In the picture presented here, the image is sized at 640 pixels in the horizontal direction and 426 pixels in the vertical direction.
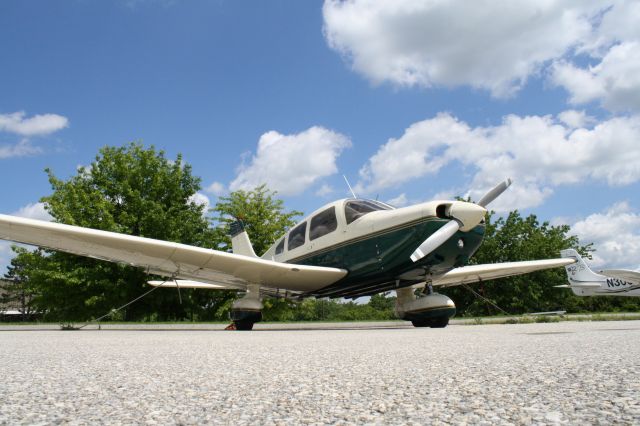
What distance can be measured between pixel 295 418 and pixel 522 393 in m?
0.98

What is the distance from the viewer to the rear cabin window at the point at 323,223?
33.3 ft

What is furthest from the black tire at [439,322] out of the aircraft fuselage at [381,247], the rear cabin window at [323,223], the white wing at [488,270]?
the white wing at [488,270]

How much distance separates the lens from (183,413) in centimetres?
165

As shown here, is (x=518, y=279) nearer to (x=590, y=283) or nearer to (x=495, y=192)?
(x=590, y=283)

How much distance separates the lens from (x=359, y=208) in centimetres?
988

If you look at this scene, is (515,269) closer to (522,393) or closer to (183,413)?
(522,393)

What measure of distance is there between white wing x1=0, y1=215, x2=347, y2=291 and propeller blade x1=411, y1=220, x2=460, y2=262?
2.18m

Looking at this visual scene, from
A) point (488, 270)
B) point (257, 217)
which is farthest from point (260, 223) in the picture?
point (488, 270)

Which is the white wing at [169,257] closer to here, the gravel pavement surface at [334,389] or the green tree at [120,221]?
the gravel pavement surface at [334,389]

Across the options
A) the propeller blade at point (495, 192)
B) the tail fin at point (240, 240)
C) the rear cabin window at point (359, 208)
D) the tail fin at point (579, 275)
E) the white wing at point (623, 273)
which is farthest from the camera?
the tail fin at point (579, 275)

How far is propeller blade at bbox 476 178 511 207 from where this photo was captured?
30.2ft

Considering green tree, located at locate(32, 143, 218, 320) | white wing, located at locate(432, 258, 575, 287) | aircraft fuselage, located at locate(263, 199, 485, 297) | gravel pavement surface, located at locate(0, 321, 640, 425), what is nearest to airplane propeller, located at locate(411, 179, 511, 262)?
aircraft fuselage, located at locate(263, 199, 485, 297)

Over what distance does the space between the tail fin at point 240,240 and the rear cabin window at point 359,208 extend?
211 inches

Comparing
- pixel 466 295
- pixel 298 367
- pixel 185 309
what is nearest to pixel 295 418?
pixel 298 367
